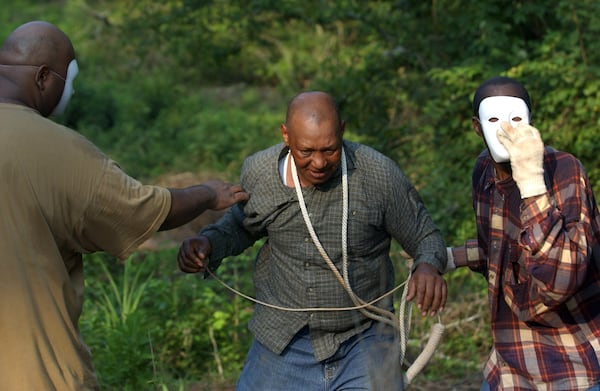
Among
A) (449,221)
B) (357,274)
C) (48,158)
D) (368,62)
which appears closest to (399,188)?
(357,274)

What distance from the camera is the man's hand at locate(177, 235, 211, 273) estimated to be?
3742 mm

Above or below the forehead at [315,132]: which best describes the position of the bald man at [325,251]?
below

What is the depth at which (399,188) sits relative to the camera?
148 inches

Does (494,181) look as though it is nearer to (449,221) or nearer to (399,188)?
(399,188)

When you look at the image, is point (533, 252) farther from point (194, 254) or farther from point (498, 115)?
point (194, 254)

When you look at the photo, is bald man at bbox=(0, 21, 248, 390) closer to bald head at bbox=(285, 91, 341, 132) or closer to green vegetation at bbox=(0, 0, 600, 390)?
bald head at bbox=(285, 91, 341, 132)

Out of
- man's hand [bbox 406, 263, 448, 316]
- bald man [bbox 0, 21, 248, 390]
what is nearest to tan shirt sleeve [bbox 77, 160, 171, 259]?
bald man [bbox 0, 21, 248, 390]

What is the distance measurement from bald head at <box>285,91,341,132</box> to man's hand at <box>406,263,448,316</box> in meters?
0.67

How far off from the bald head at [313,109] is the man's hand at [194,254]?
0.60 metres

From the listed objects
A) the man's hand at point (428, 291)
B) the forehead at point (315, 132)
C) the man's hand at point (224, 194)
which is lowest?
the man's hand at point (428, 291)

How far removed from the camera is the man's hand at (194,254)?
12.3 ft

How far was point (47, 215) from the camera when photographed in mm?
2914

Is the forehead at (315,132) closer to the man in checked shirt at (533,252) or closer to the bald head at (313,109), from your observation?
the bald head at (313,109)

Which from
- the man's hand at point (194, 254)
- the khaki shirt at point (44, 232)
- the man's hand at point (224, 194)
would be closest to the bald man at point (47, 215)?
the khaki shirt at point (44, 232)
